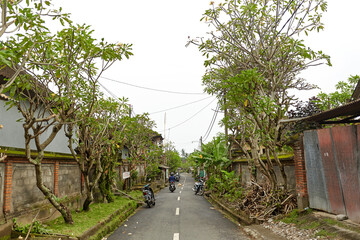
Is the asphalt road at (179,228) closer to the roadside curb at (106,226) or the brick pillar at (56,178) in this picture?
the roadside curb at (106,226)

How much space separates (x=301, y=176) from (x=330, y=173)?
4.15 feet

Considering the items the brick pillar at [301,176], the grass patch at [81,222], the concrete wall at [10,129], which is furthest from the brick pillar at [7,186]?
the brick pillar at [301,176]

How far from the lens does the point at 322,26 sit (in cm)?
919

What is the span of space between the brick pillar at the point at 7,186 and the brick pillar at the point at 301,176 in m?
8.23

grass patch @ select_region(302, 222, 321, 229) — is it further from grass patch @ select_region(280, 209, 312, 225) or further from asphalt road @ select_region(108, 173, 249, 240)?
asphalt road @ select_region(108, 173, 249, 240)

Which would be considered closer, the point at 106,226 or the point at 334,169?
the point at 334,169

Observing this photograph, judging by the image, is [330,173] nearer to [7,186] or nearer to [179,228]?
[179,228]

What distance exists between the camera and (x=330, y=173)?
23.1 feet

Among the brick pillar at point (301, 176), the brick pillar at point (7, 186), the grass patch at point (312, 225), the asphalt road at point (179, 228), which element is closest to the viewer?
the brick pillar at point (7, 186)

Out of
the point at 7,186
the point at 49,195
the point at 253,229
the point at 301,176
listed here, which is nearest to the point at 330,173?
the point at 301,176

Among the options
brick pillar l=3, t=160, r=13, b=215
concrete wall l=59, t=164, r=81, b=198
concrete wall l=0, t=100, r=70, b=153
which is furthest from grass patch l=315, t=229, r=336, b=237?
concrete wall l=0, t=100, r=70, b=153

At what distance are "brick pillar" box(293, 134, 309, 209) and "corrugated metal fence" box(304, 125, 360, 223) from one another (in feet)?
0.66

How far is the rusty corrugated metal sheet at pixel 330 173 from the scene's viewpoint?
672 centimetres

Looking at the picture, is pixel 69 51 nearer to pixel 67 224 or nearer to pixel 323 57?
pixel 67 224
